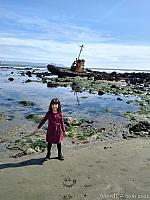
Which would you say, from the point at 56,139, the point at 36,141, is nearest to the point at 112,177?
the point at 56,139

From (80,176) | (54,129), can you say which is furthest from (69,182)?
(54,129)

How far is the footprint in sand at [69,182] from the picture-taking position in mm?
6501

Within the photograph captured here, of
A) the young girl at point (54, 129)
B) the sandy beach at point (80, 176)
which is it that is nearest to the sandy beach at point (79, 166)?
the sandy beach at point (80, 176)

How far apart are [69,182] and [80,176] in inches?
16.7

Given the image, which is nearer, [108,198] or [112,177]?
[108,198]

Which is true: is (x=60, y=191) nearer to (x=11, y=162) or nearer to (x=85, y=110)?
(x=11, y=162)

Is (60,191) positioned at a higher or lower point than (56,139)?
lower

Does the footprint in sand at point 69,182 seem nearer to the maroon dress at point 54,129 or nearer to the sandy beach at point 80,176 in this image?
the sandy beach at point 80,176

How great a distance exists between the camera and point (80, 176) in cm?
700

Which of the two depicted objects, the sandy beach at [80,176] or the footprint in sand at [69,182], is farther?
the footprint in sand at [69,182]

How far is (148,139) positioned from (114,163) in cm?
371

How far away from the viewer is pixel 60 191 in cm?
620

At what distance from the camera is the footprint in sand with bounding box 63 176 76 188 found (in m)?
6.50

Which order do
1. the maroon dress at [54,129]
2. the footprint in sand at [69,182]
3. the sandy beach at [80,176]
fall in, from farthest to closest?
1. the maroon dress at [54,129]
2. the footprint in sand at [69,182]
3. the sandy beach at [80,176]
